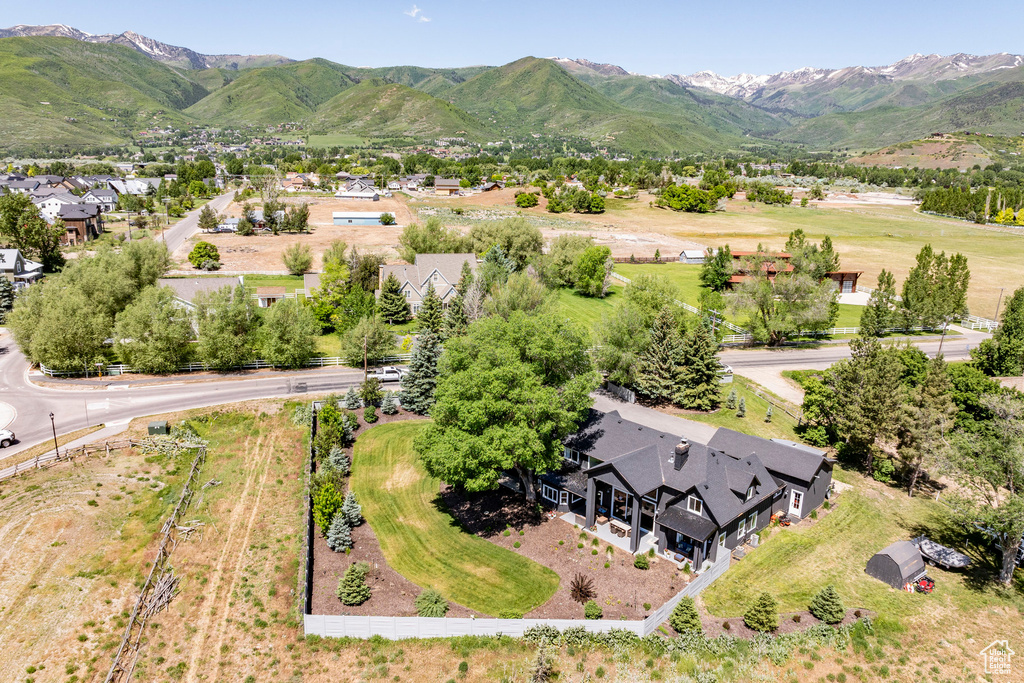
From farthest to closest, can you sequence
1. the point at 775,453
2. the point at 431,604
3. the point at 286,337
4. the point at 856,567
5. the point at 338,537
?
the point at 286,337, the point at 775,453, the point at 338,537, the point at 856,567, the point at 431,604

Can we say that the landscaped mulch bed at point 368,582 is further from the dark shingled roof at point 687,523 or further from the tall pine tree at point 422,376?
the tall pine tree at point 422,376

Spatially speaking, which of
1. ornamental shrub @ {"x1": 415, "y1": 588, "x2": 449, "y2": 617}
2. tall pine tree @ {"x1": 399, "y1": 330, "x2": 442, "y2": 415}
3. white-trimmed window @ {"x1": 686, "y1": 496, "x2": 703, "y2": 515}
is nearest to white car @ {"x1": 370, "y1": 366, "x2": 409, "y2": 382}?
tall pine tree @ {"x1": 399, "y1": 330, "x2": 442, "y2": 415}

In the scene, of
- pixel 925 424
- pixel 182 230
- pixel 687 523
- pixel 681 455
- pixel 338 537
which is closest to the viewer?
pixel 687 523

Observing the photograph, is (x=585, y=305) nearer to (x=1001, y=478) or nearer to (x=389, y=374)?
(x=389, y=374)

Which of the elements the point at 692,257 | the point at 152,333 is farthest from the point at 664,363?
the point at 692,257

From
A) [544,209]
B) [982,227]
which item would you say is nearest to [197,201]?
[544,209]

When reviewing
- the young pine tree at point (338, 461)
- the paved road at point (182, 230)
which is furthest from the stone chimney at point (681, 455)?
the paved road at point (182, 230)
